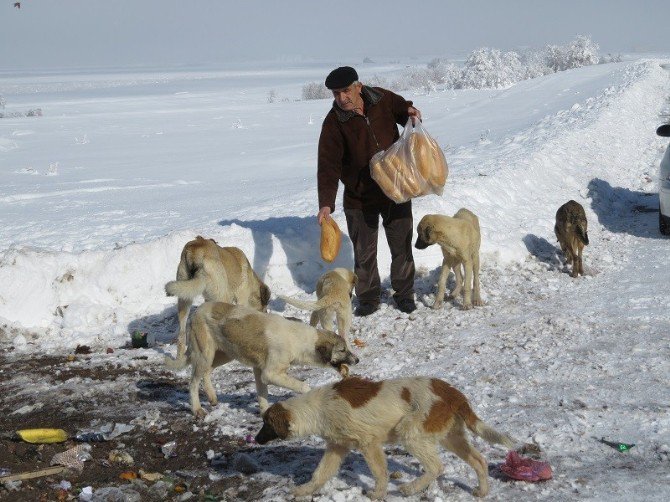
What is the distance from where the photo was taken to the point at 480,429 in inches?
184

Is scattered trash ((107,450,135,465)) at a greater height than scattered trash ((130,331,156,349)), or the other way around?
scattered trash ((130,331,156,349))

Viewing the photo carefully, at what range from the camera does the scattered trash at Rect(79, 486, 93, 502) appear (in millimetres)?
4922

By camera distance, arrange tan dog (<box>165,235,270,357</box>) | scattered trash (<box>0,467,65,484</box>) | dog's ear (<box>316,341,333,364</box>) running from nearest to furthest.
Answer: scattered trash (<box>0,467,65,484</box>) → dog's ear (<box>316,341,333,364</box>) → tan dog (<box>165,235,270,357</box>)

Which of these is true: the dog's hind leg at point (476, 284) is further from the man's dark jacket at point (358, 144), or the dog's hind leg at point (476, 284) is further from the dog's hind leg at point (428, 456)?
the dog's hind leg at point (428, 456)

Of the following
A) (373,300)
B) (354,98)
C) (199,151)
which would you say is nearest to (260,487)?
(373,300)

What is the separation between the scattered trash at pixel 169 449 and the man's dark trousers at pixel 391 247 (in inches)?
148

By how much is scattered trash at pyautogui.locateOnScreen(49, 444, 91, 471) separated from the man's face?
4608 millimetres

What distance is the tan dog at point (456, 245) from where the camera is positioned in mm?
9055

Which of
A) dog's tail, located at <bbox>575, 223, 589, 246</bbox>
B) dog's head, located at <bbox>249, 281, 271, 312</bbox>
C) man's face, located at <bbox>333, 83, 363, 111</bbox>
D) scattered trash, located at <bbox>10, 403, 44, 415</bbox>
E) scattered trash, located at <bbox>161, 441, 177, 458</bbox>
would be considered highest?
man's face, located at <bbox>333, 83, 363, 111</bbox>

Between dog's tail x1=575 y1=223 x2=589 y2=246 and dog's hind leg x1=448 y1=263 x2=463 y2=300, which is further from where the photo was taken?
dog's tail x1=575 y1=223 x2=589 y2=246

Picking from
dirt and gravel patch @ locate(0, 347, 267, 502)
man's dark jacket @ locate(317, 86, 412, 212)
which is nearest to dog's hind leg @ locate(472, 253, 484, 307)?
man's dark jacket @ locate(317, 86, 412, 212)

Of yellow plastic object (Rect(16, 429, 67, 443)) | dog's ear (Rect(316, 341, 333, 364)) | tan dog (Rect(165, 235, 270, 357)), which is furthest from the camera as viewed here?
tan dog (Rect(165, 235, 270, 357))

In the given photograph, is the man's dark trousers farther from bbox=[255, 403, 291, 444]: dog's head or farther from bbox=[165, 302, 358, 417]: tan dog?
bbox=[255, 403, 291, 444]: dog's head

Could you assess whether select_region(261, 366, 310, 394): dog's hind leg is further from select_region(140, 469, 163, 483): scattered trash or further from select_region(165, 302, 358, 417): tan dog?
select_region(140, 469, 163, 483): scattered trash
